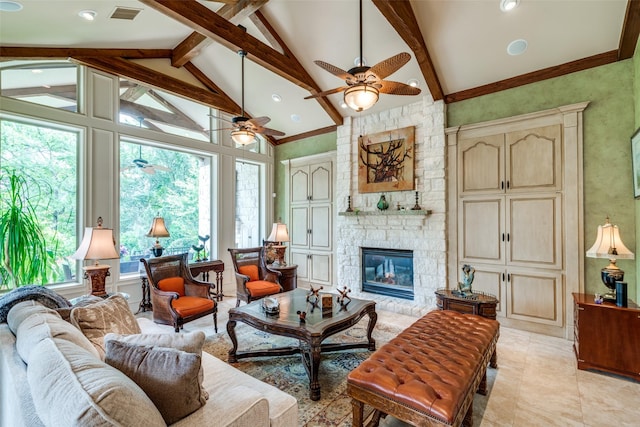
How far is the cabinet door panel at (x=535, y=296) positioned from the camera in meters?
3.65

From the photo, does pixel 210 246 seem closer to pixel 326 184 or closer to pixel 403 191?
pixel 326 184

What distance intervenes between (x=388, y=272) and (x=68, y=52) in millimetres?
5438

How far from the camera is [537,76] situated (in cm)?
382

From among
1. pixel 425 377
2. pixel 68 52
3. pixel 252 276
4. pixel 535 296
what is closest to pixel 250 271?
pixel 252 276

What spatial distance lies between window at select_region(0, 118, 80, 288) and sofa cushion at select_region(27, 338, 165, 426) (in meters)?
3.42

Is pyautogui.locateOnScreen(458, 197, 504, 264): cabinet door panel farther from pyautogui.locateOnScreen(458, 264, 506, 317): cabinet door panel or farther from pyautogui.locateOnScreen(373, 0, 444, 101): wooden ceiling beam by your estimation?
pyautogui.locateOnScreen(373, 0, 444, 101): wooden ceiling beam

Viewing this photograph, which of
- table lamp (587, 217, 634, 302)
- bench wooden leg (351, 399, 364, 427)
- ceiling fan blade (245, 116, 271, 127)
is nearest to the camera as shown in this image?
bench wooden leg (351, 399, 364, 427)

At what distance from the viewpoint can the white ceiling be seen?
3094mm

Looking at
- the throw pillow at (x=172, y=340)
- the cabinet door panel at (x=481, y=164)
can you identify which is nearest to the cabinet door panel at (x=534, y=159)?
the cabinet door panel at (x=481, y=164)

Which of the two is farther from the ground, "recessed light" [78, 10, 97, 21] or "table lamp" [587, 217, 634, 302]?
"recessed light" [78, 10, 97, 21]

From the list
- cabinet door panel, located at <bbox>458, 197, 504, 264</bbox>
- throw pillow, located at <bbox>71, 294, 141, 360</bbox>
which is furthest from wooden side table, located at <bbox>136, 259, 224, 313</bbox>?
cabinet door panel, located at <bbox>458, 197, 504, 264</bbox>

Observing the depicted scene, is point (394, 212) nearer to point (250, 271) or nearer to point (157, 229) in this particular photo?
point (250, 271)

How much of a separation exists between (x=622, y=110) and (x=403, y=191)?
265 cm

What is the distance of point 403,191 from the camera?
4.87 meters
